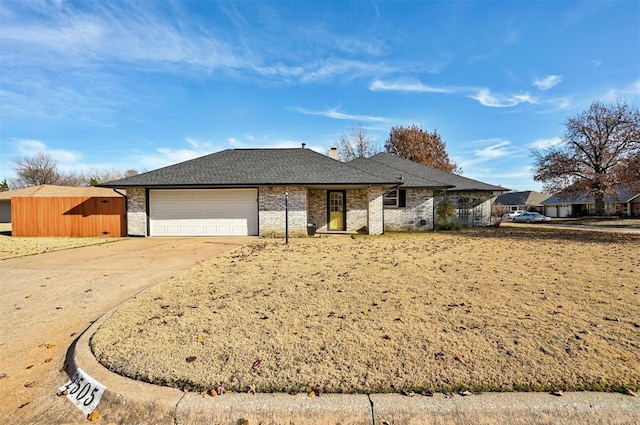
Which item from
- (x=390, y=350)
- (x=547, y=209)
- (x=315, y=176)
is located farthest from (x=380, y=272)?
(x=547, y=209)

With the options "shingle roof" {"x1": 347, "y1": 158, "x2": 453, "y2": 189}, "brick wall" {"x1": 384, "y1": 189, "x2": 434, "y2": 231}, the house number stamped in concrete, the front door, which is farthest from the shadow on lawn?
the house number stamped in concrete

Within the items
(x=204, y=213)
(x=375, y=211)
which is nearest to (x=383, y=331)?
(x=375, y=211)

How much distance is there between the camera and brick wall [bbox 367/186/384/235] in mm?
14789

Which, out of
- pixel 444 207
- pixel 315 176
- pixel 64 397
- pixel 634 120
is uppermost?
pixel 634 120

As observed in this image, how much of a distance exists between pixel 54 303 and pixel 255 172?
10.7 metres

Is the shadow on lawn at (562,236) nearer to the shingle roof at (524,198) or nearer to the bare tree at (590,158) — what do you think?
the bare tree at (590,158)

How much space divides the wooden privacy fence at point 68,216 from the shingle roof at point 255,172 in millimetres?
1421

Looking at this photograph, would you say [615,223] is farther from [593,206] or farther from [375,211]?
[375,211]

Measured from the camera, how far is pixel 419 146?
120 ft

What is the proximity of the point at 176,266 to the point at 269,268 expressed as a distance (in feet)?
7.90

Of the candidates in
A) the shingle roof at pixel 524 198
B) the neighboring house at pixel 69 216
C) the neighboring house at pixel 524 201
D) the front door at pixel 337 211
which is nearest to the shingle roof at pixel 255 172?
the neighboring house at pixel 69 216

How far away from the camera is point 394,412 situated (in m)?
2.18

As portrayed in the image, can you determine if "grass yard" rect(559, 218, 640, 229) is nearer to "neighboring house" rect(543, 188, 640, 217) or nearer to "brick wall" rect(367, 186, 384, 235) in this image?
"neighboring house" rect(543, 188, 640, 217)

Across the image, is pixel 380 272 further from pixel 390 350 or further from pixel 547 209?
pixel 547 209
